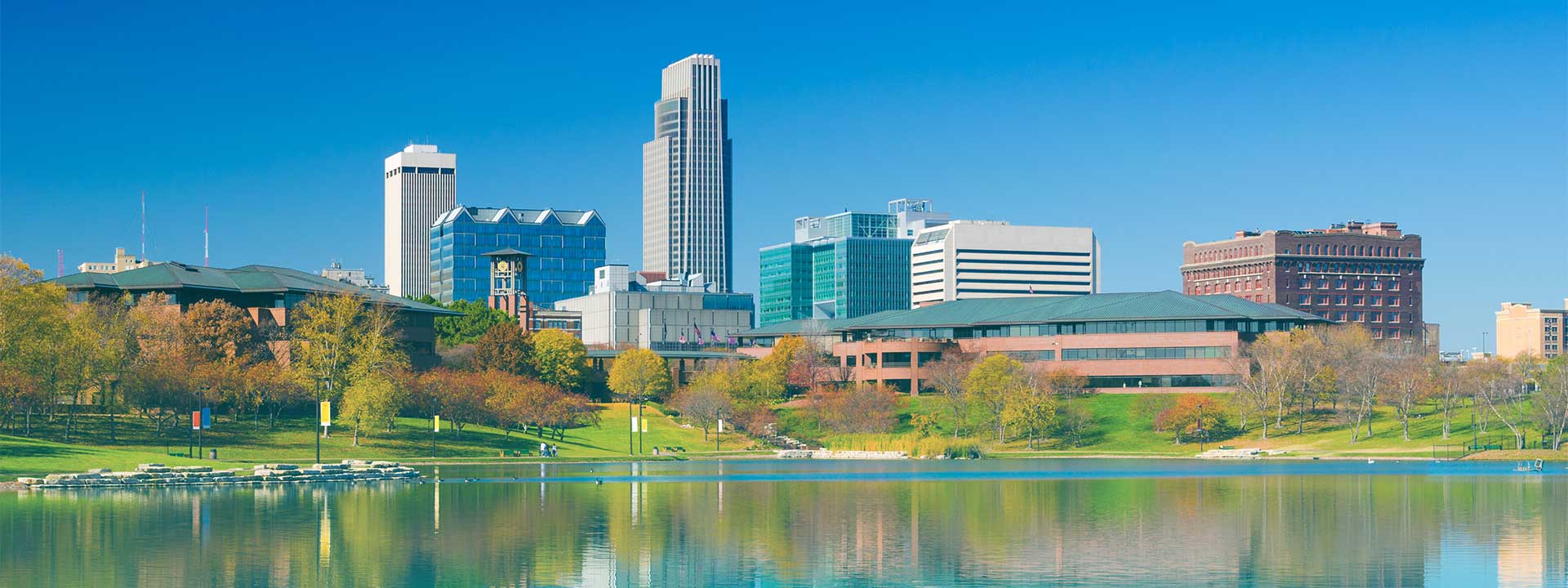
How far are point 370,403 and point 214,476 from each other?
134 ft

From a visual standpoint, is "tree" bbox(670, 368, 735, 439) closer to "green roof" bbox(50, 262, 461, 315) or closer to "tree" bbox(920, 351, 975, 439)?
"tree" bbox(920, 351, 975, 439)

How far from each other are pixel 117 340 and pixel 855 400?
245 feet

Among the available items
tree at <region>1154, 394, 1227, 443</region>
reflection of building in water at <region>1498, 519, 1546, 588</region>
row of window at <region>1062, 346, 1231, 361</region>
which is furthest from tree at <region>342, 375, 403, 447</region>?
reflection of building in water at <region>1498, 519, 1546, 588</region>

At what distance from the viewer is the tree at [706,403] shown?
171000 millimetres

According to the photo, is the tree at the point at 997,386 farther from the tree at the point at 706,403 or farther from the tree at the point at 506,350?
the tree at the point at 506,350

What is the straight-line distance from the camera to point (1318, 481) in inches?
3716

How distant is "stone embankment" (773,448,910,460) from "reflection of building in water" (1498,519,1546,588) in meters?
89.0

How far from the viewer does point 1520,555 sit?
50.5 metres

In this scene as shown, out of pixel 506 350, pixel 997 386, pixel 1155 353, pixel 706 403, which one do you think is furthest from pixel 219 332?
pixel 1155 353

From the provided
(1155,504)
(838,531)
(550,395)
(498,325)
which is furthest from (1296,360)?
(838,531)

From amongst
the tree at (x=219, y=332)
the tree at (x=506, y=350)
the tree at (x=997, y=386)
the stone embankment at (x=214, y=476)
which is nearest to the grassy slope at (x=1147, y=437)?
the tree at (x=997, y=386)

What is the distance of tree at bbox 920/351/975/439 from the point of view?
173000 mm

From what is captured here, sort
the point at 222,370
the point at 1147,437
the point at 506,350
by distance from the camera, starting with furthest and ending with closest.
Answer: the point at 506,350, the point at 1147,437, the point at 222,370

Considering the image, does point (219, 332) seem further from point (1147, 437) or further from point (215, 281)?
point (1147, 437)
